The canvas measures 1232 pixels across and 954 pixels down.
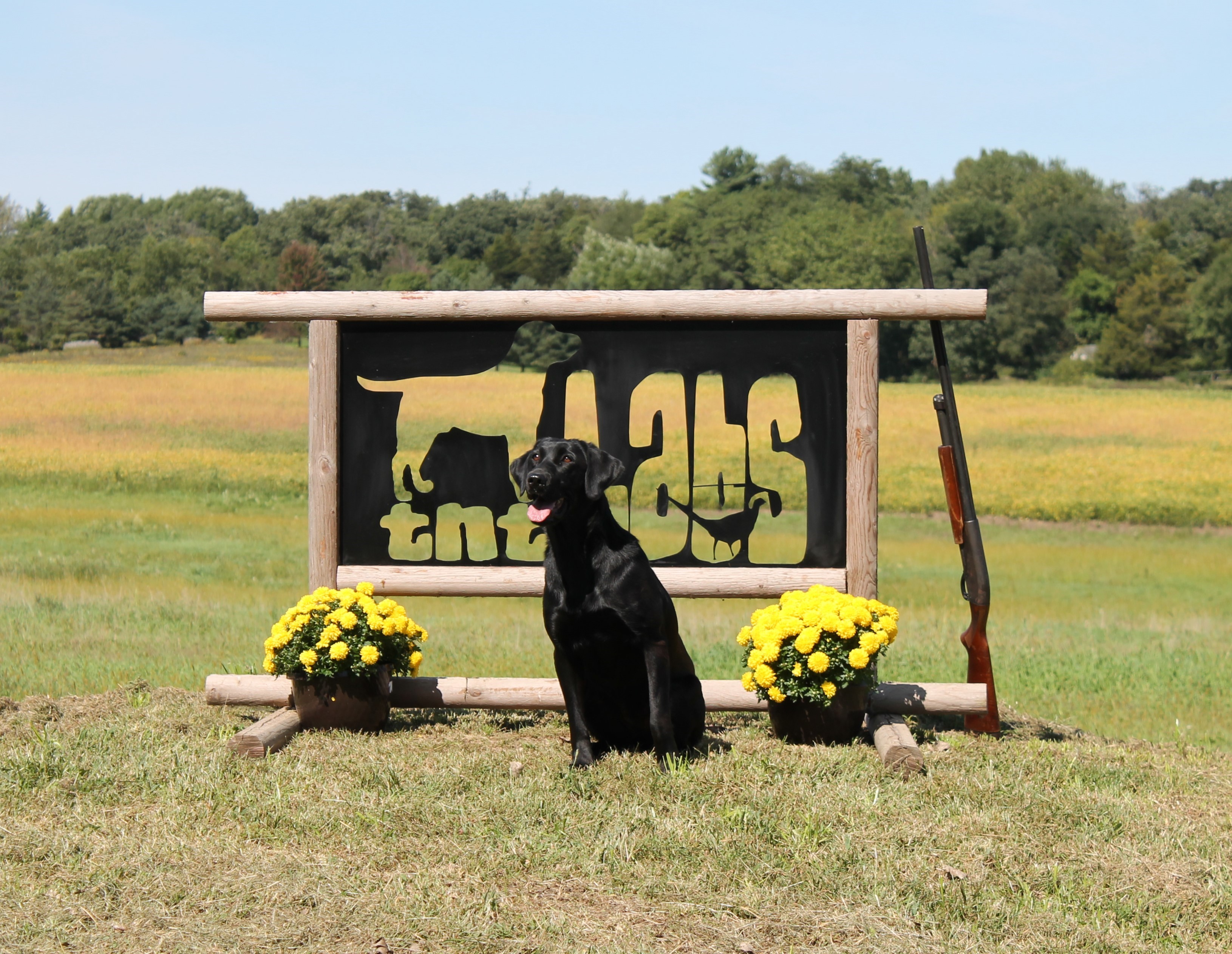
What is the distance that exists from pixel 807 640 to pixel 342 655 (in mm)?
2521

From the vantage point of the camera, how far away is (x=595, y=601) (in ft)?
18.7

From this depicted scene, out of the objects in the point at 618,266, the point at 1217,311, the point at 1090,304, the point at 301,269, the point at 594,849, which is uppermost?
the point at 618,266

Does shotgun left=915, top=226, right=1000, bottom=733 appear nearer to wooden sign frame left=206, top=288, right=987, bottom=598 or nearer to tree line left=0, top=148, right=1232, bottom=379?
wooden sign frame left=206, top=288, right=987, bottom=598

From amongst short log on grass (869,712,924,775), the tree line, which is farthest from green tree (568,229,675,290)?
short log on grass (869,712,924,775)

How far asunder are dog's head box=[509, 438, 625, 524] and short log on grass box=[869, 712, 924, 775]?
1.96 metres

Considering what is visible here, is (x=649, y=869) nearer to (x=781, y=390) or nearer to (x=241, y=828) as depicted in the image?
(x=241, y=828)

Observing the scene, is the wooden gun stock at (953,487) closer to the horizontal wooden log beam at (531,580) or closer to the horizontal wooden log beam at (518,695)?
the horizontal wooden log beam at (531,580)

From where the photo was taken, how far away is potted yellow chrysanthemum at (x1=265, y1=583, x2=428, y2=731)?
6594mm

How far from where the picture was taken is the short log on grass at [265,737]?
6.09 metres

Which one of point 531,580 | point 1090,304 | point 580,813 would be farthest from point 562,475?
point 1090,304

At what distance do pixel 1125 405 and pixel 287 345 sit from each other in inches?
1202

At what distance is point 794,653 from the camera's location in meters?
6.39

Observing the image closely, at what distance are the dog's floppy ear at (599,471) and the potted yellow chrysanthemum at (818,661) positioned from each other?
133cm

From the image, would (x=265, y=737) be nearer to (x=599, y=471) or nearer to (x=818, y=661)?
(x=599, y=471)
